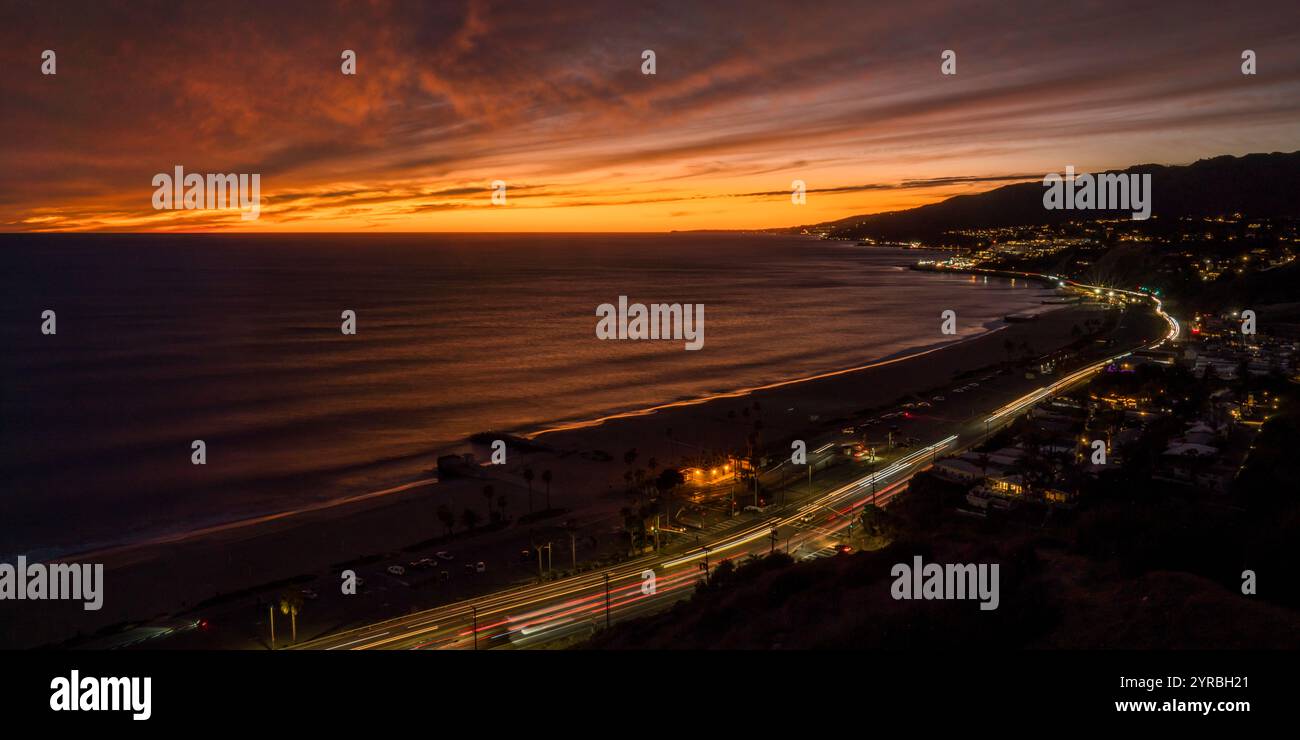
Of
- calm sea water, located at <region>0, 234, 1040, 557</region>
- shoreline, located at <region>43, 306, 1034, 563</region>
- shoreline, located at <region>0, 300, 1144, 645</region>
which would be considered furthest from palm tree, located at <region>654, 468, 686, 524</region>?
calm sea water, located at <region>0, 234, 1040, 557</region>

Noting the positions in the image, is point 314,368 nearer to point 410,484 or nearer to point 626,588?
point 410,484

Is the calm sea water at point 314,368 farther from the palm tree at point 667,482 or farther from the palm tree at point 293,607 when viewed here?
the palm tree at point 667,482

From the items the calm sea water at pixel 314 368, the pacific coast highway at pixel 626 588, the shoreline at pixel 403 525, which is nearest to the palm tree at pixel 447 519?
the shoreline at pixel 403 525
